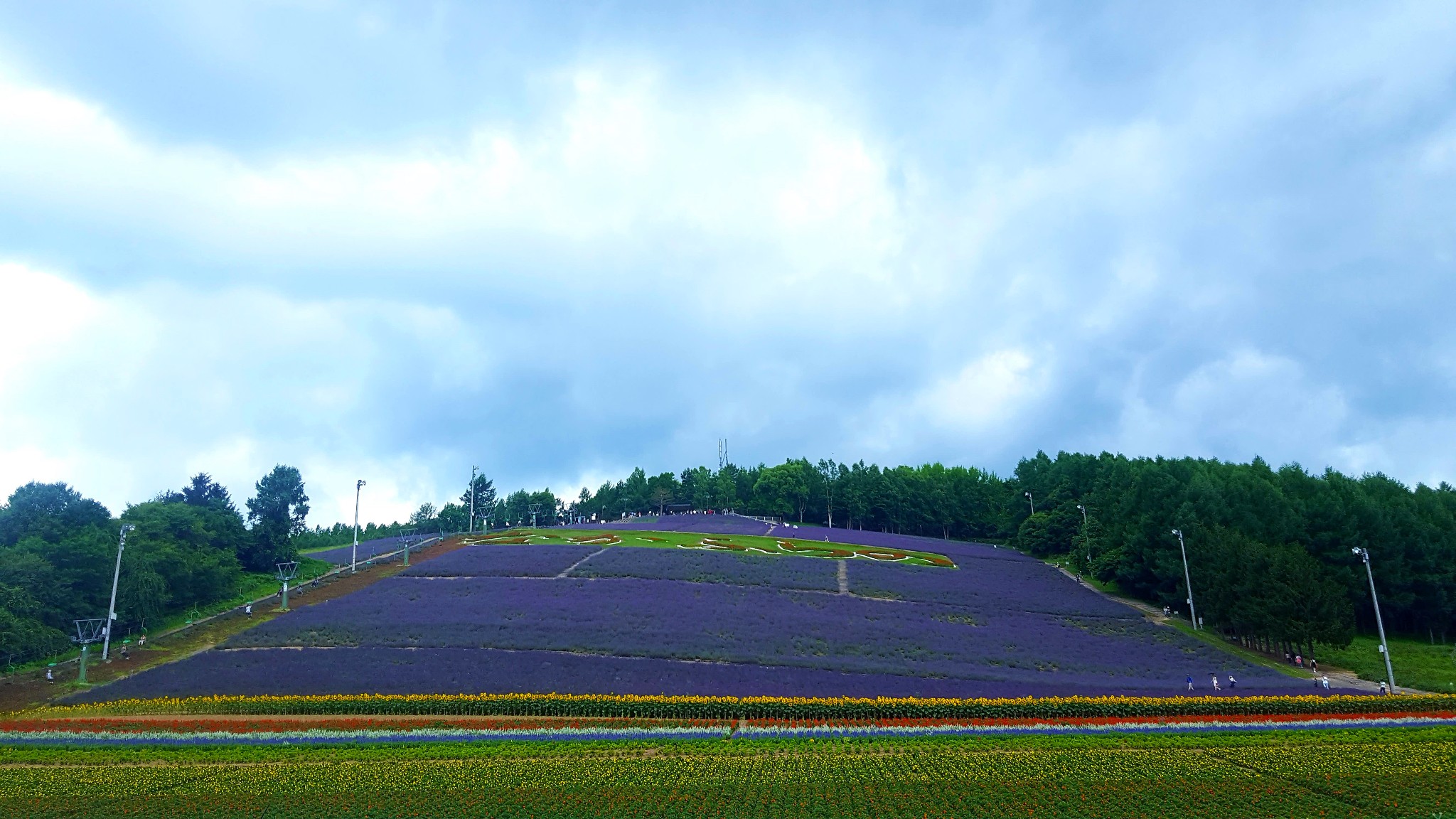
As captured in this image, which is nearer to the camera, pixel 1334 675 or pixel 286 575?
pixel 1334 675

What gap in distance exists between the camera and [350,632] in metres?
39.5

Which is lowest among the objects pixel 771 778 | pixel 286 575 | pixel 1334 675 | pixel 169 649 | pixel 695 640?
pixel 1334 675

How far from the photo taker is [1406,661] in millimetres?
45094

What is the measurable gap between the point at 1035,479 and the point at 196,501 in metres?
102

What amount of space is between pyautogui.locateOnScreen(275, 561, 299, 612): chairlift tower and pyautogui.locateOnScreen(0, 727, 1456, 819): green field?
824 inches

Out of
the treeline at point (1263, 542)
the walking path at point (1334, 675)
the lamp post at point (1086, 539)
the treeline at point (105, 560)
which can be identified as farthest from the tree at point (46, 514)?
the lamp post at point (1086, 539)

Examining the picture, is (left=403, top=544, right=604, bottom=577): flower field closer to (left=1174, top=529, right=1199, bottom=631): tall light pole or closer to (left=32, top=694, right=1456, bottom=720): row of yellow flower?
(left=32, top=694, right=1456, bottom=720): row of yellow flower

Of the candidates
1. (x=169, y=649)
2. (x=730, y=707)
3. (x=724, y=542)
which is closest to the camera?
(x=730, y=707)

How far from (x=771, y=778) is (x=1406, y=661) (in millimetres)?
46564

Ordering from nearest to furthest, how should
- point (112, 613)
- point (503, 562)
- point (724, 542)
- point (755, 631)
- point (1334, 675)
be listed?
point (112, 613)
point (1334, 675)
point (755, 631)
point (503, 562)
point (724, 542)

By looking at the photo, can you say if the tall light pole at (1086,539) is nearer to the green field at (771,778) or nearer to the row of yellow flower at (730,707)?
the row of yellow flower at (730,707)

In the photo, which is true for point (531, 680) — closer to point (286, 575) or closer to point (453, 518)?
point (286, 575)

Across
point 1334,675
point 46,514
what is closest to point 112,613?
point 46,514

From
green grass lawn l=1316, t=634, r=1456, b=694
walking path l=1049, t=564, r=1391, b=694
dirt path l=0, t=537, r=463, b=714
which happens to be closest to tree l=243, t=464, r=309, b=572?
dirt path l=0, t=537, r=463, b=714
